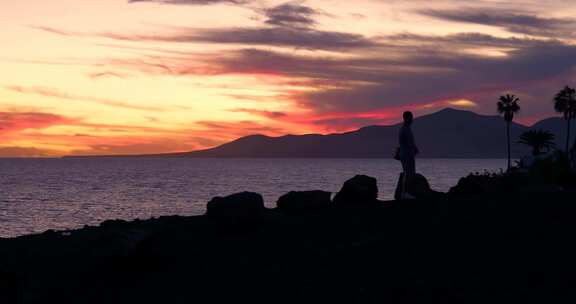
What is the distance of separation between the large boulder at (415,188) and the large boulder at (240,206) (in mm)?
5928

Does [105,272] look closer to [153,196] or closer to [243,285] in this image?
[243,285]

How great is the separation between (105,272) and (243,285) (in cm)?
331

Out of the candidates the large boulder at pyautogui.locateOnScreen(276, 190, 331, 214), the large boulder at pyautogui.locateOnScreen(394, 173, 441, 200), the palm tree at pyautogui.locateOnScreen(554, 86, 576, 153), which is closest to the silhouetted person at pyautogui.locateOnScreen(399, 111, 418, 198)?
the large boulder at pyautogui.locateOnScreen(394, 173, 441, 200)

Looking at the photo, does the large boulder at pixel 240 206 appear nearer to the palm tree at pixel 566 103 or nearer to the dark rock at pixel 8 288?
the dark rock at pixel 8 288

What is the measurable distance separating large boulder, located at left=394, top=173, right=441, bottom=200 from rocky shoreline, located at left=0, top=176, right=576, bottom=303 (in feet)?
7.73

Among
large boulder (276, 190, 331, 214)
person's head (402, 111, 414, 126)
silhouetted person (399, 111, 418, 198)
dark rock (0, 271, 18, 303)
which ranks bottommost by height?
dark rock (0, 271, 18, 303)

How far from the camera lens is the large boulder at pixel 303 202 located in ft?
66.8

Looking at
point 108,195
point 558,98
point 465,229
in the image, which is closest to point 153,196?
point 108,195

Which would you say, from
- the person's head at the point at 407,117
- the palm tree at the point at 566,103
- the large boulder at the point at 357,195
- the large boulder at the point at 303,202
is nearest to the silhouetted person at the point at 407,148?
the person's head at the point at 407,117

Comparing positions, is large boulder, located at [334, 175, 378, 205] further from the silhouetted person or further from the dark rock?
the dark rock

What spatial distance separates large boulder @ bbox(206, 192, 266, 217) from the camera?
57.9ft

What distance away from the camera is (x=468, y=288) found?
1274 cm

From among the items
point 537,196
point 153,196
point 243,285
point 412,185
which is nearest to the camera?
point 243,285

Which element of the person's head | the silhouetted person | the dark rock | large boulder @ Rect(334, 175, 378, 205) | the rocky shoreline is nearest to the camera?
the rocky shoreline
